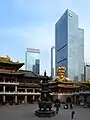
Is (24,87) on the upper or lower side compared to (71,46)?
lower

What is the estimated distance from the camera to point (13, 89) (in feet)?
216

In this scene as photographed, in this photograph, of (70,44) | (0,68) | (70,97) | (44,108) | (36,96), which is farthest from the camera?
(70,44)

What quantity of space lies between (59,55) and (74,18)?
28545 mm

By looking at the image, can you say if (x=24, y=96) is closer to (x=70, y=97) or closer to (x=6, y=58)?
(x=6, y=58)

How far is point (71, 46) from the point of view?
158 metres

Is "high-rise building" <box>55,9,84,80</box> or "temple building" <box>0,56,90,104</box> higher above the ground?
"high-rise building" <box>55,9,84,80</box>

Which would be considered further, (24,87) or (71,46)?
(71,46)

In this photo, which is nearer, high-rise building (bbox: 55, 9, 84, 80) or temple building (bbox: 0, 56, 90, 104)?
temple building (bbox: 0, 56, 90, 104)

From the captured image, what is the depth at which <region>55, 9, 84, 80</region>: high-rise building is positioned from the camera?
156 metres

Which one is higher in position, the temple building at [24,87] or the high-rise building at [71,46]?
the high-rise building at [71,46]

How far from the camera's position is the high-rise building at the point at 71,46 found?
6127 inches

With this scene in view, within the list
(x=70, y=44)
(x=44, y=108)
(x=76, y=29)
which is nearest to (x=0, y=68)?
(x=44, y=108)

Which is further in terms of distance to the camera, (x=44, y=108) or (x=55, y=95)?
(x=55, y=95)

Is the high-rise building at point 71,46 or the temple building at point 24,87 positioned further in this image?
the high-rise building at point 71,46
